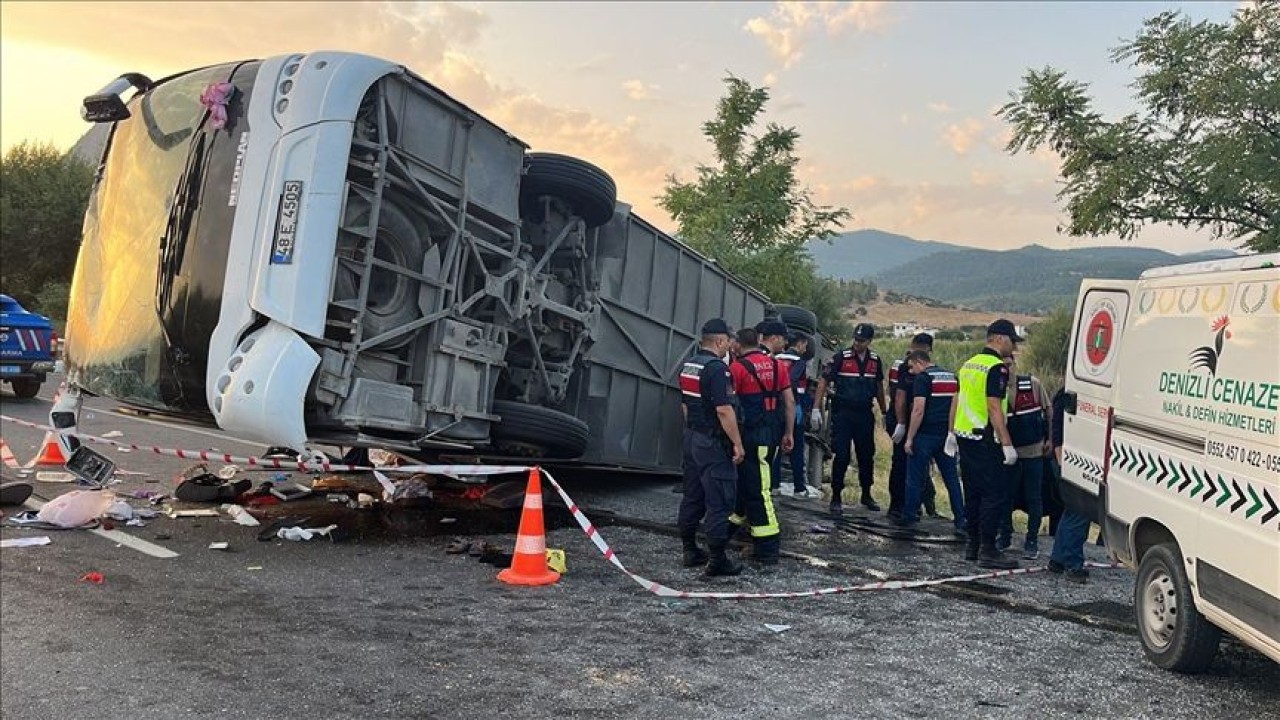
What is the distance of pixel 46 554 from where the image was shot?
514cm

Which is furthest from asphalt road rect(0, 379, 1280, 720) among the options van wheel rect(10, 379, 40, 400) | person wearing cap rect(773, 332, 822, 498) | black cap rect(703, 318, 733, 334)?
van wheel rect(10, 379, 40, 400)

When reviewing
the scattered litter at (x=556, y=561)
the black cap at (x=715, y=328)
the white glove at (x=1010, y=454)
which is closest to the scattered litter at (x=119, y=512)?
the scattered litter at (x=556, y=561)

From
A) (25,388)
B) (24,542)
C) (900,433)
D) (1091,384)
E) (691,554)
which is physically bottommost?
(24,542)

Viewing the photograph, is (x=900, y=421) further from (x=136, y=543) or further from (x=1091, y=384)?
(x=136, y=543)

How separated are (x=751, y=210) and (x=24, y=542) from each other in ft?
69.6

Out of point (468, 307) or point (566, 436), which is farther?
point (566, 436)

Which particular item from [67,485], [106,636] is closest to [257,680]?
[106,636]

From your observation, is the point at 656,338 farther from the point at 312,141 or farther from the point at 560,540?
the point at 312,141

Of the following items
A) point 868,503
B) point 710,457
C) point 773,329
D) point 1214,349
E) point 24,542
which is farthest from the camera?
point 868,503

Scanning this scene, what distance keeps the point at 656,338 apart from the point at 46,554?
474cm

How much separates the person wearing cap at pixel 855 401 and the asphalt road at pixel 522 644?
2.70 m

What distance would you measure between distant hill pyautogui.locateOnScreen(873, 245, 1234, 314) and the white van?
196 ft

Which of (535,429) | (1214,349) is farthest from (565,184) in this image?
(1214,349)

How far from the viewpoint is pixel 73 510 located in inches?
226
